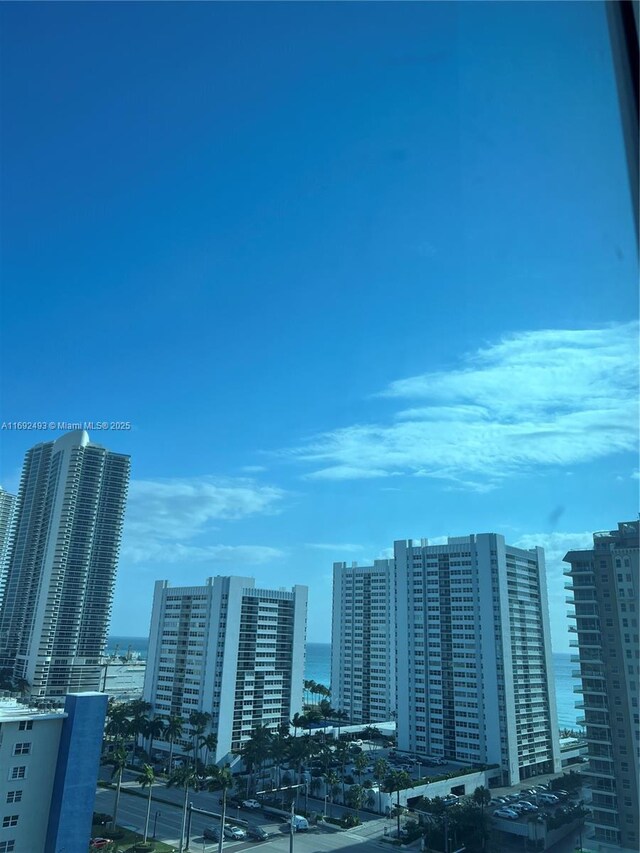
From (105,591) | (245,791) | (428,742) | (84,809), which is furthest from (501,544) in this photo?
(105,591)

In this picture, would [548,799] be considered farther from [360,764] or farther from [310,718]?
[310,718]

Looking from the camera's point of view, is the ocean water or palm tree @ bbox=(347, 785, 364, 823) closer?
the ocean water

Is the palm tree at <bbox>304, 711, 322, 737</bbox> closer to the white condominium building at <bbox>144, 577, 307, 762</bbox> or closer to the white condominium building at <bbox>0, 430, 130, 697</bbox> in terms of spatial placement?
the white condominium building at <bbox>144, 577, 307, 762</bbox>

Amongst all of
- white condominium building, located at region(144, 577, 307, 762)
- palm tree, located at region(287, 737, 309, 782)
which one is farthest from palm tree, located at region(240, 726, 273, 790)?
white condominium building, located at region(144, 577, 307, 762)

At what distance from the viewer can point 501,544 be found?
11.7m

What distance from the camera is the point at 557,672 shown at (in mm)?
9438

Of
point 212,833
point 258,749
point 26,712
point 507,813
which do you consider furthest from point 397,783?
point 26,712

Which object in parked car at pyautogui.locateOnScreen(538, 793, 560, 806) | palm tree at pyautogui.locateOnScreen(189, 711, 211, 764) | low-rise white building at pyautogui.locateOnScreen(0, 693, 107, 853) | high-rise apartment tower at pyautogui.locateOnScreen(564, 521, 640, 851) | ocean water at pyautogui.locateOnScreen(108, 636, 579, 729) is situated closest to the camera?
high-rise apartment tower at pyautogui.locateOnScreen(564, 521, 640, 851)

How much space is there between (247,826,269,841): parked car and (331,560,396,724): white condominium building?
25.8 ft

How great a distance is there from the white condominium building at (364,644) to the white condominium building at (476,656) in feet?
9.06

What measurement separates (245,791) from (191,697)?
3087 millimetres

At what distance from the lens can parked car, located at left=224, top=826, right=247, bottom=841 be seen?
6.98 metres

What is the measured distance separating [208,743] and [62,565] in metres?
8.50

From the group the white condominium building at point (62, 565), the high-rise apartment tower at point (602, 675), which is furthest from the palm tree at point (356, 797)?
the white condominium building at point (62, 565)
